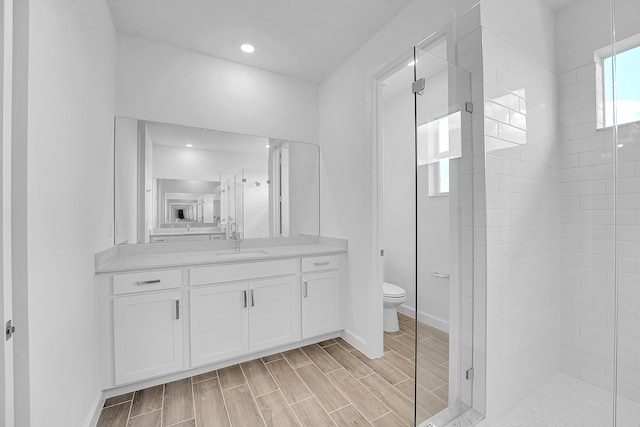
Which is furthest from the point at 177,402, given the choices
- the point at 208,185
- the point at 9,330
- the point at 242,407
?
the point at 208,185

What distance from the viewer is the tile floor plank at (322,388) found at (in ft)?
5.49

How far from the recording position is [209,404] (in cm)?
168

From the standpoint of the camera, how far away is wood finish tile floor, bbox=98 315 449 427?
1.51 m

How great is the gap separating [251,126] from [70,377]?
221 cm

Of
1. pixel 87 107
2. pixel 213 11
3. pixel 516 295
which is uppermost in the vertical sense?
pixel 213 11

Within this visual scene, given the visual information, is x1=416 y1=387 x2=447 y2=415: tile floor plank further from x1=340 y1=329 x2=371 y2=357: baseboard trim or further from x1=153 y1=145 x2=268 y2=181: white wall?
x1=153 y1=145 x2=268 y2=181: white wall

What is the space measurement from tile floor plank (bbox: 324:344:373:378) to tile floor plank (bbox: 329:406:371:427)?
368 millimetres

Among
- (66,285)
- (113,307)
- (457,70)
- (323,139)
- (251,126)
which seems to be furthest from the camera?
(323,139)

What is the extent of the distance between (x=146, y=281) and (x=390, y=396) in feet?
5.73

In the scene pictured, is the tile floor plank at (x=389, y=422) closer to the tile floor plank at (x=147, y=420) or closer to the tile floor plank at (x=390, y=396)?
the tile floor plank at (x=390, y=396)

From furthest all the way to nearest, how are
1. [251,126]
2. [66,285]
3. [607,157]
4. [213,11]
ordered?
[251,126]
[213,11]
[607,157]
[66,285]

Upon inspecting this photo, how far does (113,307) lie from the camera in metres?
1.69

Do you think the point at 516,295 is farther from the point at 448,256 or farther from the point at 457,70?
the point at 457,70

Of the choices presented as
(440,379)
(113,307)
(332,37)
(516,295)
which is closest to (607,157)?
(516,295)
